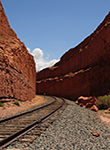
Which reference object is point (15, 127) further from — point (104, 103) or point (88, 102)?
point (104, 103)

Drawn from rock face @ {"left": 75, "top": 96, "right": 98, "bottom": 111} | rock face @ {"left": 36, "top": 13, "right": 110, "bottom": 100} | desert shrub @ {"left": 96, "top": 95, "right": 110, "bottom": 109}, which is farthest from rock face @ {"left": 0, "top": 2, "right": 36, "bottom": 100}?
rock face @ {"left": 36, "top": 13, "right": 110, "bottom": 100}

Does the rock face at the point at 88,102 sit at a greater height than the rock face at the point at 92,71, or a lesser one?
lesser

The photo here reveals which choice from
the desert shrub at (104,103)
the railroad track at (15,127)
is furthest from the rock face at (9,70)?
the desert shrub at (104,103)

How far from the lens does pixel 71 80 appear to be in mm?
41094

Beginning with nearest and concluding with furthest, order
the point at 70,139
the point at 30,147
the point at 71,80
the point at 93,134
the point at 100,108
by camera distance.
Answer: the point at 30,147
the point at 70,139
the point at 93,134
the point at 100,108
the point at 71,80

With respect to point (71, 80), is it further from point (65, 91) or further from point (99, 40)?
point (99, 40)

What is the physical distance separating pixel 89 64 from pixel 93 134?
110 feet

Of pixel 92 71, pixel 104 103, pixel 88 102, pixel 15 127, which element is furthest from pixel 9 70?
pixel 92 71

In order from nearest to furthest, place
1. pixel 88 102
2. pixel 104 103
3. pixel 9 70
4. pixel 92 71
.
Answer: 1. pixel 9 70
2. pixel 88 102
3. pixel 104 103
4. pixel 92 71

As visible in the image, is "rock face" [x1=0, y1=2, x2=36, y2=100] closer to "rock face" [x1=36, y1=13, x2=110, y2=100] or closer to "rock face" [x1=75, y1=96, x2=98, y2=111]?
"rock face" [x1=75, y1=96, x2=98, y2=111]

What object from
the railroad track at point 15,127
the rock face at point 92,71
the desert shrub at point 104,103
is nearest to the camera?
the railroad track at point 15,127

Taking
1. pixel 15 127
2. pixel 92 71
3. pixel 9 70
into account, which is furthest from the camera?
pixel 92 71

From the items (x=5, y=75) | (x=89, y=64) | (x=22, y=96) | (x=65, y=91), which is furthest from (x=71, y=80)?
(x=5, y=75)

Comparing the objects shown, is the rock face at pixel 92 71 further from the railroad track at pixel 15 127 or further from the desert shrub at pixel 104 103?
the railroad track at pixel 15 127
